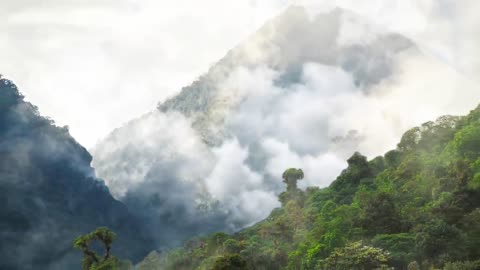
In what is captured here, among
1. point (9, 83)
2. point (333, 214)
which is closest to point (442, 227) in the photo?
point (333, 214)

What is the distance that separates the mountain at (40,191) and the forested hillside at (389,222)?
2517 cm

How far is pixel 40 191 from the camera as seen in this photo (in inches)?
4333

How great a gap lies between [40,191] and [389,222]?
244 feet

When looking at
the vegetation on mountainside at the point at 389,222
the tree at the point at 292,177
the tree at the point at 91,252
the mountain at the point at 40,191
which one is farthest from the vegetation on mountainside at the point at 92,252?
the tree at the point at 292,177

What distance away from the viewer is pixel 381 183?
116812 mm

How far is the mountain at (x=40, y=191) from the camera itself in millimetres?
103312

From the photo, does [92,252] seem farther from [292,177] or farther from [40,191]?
[292,177]

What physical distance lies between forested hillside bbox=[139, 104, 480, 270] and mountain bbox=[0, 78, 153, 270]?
25.2m

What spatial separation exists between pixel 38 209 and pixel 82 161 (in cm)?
1977

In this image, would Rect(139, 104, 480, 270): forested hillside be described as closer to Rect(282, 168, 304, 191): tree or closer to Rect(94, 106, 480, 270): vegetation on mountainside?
Rect(94, 106, 480, 270): vegetation on mountainside

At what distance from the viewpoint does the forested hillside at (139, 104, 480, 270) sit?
5994 cm

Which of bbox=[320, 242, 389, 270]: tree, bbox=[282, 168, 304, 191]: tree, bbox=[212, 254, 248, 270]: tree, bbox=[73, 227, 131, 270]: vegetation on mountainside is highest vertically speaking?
bbox=[282, 168, 304, 191]: tree

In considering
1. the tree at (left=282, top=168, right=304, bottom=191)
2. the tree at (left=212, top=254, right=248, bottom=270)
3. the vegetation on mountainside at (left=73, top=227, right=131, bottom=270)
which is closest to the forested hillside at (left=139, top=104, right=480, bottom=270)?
the tree at (left=212, top=254, right=248, bottom=270)

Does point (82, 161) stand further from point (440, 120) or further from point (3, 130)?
point (440, 120)
